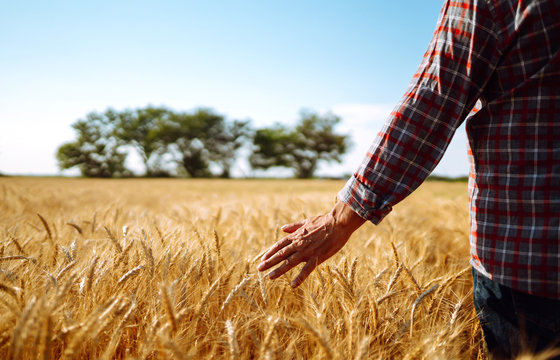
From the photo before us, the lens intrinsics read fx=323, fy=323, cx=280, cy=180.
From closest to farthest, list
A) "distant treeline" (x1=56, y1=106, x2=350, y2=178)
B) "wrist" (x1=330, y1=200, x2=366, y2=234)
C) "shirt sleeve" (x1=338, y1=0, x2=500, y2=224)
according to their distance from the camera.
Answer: "shirt sleeve" (x1=338, y1=0, x2=500, y2=224)
"wrist" (x1=330, y1=200, x2=366, y2=234)
"distant treeline" (x1=56, y1=106, x2=350, y2=178)

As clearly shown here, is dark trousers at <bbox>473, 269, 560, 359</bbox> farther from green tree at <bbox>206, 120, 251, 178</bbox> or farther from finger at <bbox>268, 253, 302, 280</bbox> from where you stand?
green tree at <bbox>206, 120, 251, 178</bbox>

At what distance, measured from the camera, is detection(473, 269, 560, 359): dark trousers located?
2.57 feet

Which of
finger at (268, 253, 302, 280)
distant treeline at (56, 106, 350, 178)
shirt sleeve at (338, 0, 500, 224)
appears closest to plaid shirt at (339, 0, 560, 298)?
shirt sleeve at (338, 0, 500, 224)

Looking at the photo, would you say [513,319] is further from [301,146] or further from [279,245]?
[301,146]

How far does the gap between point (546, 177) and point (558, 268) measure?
214 millimetres

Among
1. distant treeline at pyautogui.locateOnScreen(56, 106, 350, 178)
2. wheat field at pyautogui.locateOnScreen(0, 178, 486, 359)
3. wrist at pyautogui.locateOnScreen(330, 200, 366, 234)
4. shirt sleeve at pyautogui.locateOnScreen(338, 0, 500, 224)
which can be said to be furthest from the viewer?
distant treeline at pyautogui.locateOnScreen(56, 106, 350, 178)

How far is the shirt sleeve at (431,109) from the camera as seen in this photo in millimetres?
813

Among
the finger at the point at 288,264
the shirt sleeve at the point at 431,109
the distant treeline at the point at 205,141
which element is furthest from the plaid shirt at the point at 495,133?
the distant treeline at the point at 205,141

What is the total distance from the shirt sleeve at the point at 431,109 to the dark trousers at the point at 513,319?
0.36m

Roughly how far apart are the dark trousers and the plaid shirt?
0.05 m

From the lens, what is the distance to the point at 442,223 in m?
2.96

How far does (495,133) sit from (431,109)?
168 mm

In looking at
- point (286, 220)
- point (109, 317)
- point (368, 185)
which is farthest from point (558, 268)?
point (286, 220)

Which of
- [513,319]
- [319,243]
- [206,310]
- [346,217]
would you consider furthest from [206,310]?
[513,319]
